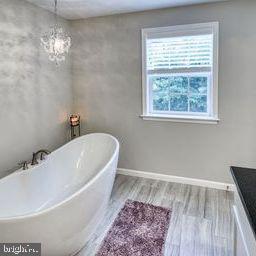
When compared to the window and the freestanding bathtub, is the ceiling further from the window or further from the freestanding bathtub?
the freestanding bathtub

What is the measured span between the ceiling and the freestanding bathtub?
68.6 inches

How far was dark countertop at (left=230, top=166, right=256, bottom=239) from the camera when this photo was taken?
0.98 metres

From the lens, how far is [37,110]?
3.02m

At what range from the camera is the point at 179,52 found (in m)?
3.08

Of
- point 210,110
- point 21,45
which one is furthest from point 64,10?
point 210,110

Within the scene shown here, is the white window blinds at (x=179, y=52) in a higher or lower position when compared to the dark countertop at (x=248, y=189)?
higher

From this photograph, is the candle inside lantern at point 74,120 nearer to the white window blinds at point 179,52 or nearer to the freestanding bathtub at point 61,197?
the freestanding bathtub at point 61,197

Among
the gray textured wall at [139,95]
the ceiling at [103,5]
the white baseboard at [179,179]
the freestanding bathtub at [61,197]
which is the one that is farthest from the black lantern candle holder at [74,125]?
the ceiling at [103,5]

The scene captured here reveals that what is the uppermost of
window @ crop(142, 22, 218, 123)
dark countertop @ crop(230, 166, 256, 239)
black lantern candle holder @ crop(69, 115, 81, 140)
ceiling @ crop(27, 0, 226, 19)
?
ceiling @ crop(27, 0, 226, 19)

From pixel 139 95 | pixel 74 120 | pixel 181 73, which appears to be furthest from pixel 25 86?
pixel 181 73

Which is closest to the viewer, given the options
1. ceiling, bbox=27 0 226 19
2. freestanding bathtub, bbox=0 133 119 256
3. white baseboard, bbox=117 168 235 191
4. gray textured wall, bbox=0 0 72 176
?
freestanding bathtub, bbox=0 133 119 256

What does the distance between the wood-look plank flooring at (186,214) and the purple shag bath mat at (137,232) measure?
7 cm

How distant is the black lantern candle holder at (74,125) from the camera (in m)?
3.65

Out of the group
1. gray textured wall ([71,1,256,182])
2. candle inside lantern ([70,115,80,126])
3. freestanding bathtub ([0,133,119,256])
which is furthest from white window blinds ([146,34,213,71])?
candle inside lantern ([70,115,80,126])
